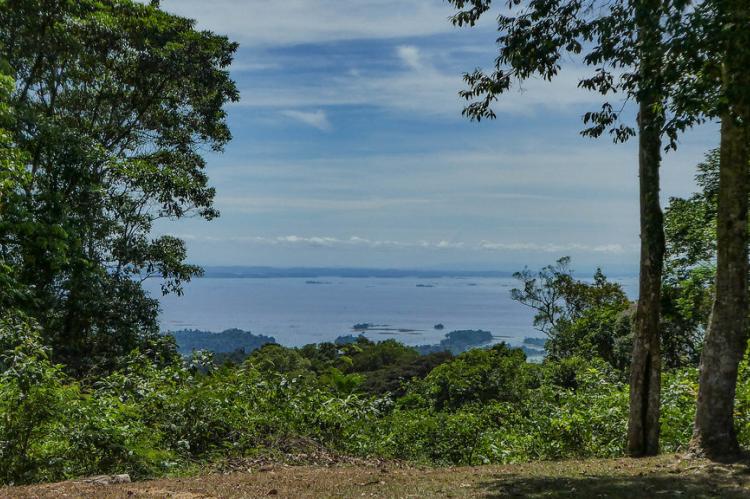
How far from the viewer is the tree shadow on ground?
6520 millimetres

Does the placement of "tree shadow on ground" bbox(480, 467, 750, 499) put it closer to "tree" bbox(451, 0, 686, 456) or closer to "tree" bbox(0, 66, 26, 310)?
"tree" bbox(451, 0, 686, 456)

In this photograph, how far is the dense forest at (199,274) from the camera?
26.0 feet

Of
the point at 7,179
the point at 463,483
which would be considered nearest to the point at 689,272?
the point at 463,483

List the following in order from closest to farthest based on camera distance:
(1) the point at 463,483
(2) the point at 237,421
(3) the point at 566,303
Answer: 1. (1) the point at 463,483
2. (2) the point at 237,421
3. (3) the point at 566,303

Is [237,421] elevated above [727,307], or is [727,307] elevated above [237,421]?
[727,307]

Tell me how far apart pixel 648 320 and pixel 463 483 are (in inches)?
143

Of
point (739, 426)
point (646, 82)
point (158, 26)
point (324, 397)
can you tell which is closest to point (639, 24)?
point (646, 82)

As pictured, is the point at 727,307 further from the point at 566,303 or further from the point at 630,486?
the point at 566,303

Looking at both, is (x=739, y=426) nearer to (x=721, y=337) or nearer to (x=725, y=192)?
(x=721, y=337)

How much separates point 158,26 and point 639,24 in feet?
52.4

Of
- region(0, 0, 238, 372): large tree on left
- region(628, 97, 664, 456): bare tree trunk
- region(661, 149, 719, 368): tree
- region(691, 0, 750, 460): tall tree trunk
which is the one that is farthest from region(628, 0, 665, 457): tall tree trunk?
region(0, 0, 238, 372): large tree on left

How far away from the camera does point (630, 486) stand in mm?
6902

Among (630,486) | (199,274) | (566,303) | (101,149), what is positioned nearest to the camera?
(630,486)

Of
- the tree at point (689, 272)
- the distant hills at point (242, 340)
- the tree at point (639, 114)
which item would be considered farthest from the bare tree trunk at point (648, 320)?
the distant hills at point (242, 340)
